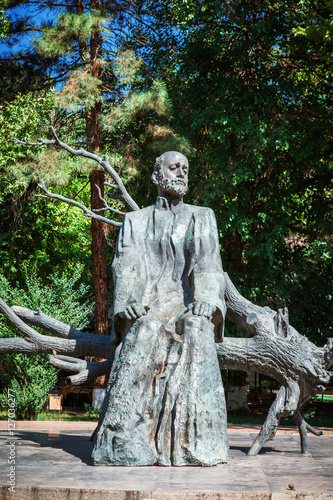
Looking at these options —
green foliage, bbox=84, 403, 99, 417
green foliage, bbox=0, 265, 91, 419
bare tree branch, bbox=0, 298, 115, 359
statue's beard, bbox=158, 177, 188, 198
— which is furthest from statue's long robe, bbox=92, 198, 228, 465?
green foliage, bbox=84, 403, 99, 417

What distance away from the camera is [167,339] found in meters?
5.22

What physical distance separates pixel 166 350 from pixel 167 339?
90 mm

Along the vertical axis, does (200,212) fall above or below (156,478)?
above

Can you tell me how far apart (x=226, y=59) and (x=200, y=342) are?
9.17m

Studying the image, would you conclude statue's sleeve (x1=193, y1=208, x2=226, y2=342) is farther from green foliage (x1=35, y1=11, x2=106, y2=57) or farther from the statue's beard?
green foliage (x1=35, y1=11, x2=106, y2=57)

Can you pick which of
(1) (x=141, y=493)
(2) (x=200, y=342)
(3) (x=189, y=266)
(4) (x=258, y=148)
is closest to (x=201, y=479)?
(1) (x=141, y=493)

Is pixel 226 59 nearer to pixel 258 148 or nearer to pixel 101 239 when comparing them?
pixel 258 148

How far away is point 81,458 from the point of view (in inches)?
202

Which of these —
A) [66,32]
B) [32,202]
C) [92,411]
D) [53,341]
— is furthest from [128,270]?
[32,202]

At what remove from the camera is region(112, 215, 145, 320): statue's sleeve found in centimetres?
555

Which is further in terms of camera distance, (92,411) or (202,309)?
(92,411)

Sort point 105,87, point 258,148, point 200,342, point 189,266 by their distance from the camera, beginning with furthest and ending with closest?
point 105,87 → point 258,148 → point 189,266 → point 200,342

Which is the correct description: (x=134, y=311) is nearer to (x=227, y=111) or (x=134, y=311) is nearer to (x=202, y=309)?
(x=202, y=309)

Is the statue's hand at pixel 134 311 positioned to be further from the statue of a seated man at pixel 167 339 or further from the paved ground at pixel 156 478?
the paved ground at pixel 156 478
